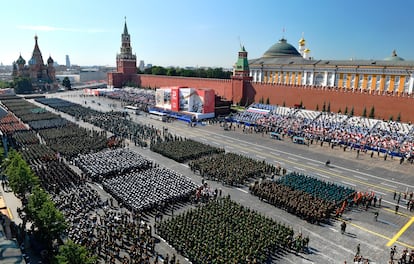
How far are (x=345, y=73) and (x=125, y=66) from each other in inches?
2584

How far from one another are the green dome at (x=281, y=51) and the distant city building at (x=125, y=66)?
41.4 metres

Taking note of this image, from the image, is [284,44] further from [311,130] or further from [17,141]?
[17,141]

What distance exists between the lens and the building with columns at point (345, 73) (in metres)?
47.1

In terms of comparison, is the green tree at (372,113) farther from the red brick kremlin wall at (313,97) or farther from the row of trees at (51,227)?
the row of trees at (51,227)

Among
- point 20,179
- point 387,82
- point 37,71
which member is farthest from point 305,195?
point 37,71

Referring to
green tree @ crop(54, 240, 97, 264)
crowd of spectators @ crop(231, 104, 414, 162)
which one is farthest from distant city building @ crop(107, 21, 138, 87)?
green tree @ crop(54, 240, 97, 264)

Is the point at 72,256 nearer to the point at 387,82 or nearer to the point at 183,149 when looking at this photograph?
the point at 183,149

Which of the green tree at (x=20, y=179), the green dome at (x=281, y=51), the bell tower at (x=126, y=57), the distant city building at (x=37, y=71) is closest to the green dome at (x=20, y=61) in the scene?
the distant city building at (x=37, y=71)

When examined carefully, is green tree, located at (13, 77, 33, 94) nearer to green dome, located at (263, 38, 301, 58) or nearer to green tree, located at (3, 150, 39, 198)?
green dome, located at (263, 38, 301, 58)

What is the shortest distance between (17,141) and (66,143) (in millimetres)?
5781

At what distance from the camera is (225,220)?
1789 centimetres

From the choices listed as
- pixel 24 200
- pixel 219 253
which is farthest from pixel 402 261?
pixel 24 200

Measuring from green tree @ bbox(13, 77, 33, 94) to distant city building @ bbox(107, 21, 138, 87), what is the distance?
75.2ft

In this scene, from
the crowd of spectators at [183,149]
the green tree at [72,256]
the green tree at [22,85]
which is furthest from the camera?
the green tree at [22,85]
